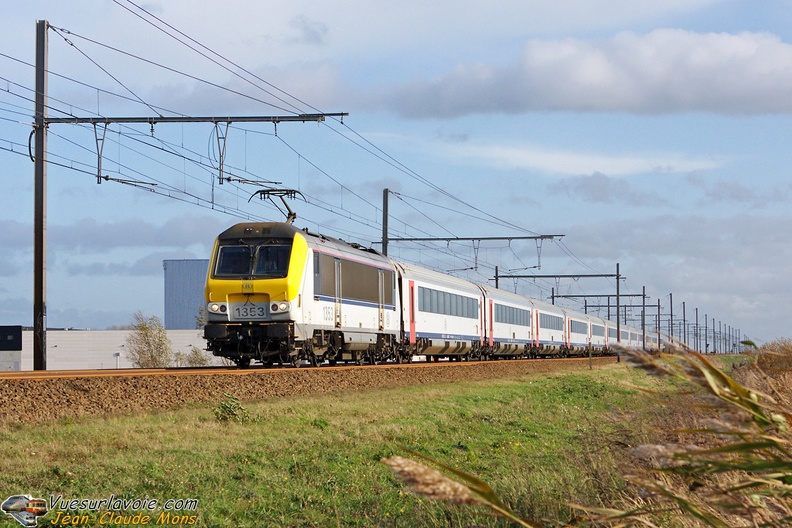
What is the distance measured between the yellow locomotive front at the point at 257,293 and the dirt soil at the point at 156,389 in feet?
5.99

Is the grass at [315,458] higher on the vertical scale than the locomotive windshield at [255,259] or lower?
lower

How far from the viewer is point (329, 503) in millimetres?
10148

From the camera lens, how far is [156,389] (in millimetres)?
17359

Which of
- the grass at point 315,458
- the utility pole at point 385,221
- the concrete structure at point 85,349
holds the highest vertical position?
the utility pole at point 385,221

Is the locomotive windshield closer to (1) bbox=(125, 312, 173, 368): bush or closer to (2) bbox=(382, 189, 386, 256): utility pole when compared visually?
(2) bbox=(382, 189, 386, 256): utility pole

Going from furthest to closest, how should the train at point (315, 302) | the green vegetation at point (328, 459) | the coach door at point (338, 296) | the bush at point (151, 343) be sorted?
the bush at point (151, 343), the coach door at point (338, 296), the train at point (315, 302), the green vegetation at point (328, 459)

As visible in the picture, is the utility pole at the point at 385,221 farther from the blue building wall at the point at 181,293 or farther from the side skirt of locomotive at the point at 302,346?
the blue building wall at the point at 181,293

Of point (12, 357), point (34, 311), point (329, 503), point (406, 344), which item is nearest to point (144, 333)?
point (12, 357)

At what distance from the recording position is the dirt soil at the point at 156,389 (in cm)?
1482

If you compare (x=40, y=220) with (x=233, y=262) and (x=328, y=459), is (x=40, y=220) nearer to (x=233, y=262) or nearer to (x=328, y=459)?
(x=233, y=262)

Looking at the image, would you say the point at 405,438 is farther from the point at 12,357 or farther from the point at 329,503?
the point at 12,357

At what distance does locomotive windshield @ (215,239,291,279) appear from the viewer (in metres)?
23.4

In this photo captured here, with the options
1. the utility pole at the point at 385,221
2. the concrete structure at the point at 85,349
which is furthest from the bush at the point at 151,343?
the utility pole at the point at 385,221

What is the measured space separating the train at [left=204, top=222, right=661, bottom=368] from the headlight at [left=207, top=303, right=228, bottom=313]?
0.03m
